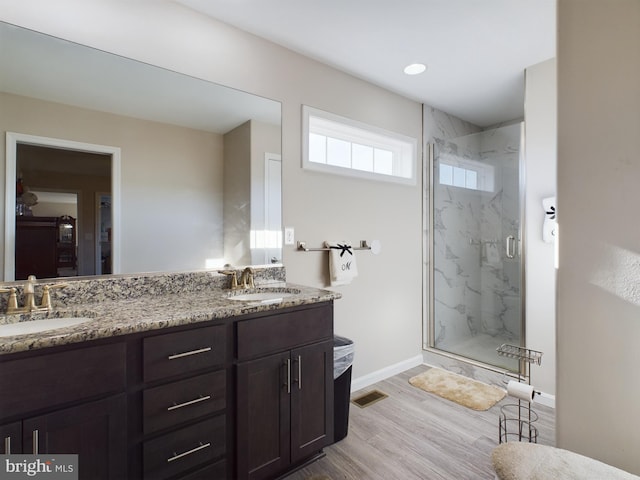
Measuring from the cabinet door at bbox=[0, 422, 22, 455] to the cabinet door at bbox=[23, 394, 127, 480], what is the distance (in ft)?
0.04

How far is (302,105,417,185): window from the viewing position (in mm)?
2381

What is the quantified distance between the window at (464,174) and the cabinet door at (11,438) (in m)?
3.33

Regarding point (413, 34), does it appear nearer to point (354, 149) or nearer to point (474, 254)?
point (354, 149)

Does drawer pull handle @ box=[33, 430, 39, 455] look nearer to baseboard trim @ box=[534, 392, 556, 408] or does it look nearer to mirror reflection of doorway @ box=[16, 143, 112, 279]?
mirror reflection of doorway @ box=[16, 143, 112, 279]

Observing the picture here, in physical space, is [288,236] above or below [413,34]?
below

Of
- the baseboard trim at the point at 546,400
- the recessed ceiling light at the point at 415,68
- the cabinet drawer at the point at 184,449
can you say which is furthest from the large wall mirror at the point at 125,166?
the baseboard trim at the point at 546,400

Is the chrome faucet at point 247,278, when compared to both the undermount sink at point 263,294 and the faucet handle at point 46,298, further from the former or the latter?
the faucet handle at point 46,298

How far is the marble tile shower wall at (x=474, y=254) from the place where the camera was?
3049mm

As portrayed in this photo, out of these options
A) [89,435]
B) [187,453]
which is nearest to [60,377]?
[89,435]

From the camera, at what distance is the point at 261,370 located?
58.8 inches

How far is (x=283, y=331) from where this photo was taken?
1.57 m

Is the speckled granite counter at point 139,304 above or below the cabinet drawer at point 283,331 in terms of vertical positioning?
above

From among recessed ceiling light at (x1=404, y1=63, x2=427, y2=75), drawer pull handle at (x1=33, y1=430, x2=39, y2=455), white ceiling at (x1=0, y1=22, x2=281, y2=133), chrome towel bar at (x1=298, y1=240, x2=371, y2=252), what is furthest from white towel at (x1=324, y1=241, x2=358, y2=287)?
drawer pull handle at (x1=33, y1=430, x2=39, y2=455)

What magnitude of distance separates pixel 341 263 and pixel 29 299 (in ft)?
5.75
